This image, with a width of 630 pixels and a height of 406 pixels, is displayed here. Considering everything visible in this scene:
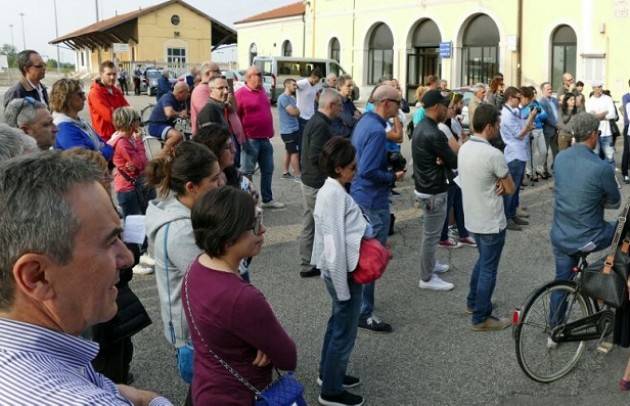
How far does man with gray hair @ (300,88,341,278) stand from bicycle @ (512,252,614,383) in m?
2.49

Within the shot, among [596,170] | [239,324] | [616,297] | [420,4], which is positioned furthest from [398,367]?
[420,4]

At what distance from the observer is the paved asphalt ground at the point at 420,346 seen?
396 centimetres

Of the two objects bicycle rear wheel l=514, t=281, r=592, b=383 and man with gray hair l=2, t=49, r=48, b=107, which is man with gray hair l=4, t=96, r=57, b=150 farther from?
bicycle rear wheel l=514, t=281, r=592, b=383

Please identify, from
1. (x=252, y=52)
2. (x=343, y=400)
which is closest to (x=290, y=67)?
(x=252, y=52)

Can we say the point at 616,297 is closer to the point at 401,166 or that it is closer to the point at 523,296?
the point at 523,296

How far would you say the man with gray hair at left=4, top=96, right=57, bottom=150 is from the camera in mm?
4008

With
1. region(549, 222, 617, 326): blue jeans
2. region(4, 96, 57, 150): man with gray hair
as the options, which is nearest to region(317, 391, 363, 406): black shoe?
region(549, 222, 617, 326): blue jeans

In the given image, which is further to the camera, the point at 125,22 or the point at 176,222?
the point at 125,22

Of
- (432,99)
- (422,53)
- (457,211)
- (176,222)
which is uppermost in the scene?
(422,53)

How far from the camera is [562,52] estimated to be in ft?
75.2

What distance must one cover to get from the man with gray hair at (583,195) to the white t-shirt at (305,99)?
7351 mm

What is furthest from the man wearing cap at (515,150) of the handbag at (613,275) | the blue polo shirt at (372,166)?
the handbag at (613,275)

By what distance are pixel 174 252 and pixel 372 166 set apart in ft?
8.74

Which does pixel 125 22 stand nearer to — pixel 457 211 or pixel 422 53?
pixel 422 53
